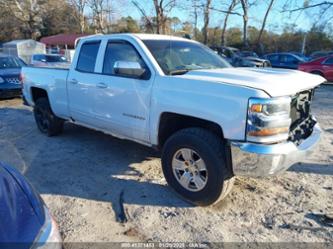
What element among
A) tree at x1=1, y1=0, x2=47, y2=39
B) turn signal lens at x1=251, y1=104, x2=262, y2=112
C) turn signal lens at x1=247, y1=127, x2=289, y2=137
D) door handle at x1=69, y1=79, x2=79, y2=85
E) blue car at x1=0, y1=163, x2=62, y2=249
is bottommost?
blue car at x1=0, y1=163, x2=62, y2=249

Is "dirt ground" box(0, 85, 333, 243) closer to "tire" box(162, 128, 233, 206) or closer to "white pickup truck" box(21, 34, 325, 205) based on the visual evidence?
"tire" box(162, 128, 233, 206)

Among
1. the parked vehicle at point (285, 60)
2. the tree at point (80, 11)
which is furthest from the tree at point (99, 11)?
the parked vehicle at point (285, 60)

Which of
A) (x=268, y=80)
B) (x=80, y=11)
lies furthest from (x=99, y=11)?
(x=268, y=80)

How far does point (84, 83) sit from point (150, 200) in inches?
86.6

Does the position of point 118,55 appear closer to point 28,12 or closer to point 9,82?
point 9,82

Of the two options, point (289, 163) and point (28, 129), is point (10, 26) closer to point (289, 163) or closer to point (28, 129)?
point (28, 129)

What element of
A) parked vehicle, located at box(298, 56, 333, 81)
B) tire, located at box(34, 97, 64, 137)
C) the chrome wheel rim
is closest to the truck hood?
the chrome wheel rim

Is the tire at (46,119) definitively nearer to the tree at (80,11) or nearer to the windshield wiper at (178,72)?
the windshield wiper at (178,72)

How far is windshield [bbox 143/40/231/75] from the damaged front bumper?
1.33 metres

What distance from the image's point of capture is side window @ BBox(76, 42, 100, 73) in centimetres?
498

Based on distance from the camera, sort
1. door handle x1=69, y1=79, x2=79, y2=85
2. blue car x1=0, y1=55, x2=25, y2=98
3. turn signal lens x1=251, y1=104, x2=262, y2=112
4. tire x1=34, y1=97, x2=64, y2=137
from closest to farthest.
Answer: turn signal lens x1=251, y1=104, x2=262, y2=112 → door handle x1=69, y1=79, x2=79, y2=85 → tire x1=34, y1=97, x2=64, y2=137 → blue car x1=0, y1=55, x2=25, y2=98

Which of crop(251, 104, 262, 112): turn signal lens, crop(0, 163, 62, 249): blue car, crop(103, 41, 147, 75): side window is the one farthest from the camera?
crop(103, 41, 147, 75): side window

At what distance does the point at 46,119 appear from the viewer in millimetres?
6434

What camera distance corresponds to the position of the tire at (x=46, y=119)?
20.7 ft
